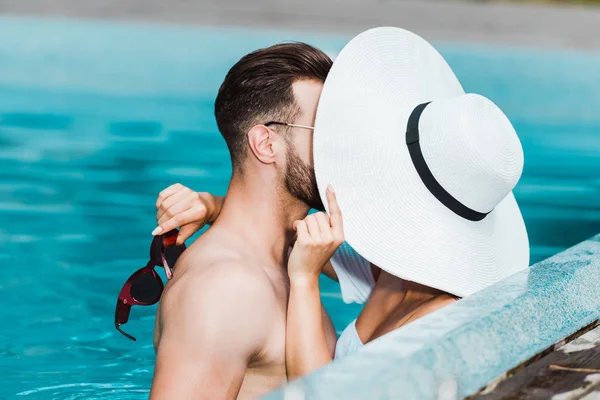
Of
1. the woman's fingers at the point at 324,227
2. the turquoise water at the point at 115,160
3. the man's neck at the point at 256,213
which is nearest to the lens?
the woman's fingers at the point at 324,227

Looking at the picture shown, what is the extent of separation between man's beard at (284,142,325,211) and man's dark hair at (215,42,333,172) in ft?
0.33

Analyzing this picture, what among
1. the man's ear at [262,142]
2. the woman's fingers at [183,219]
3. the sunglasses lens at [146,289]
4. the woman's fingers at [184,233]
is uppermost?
the man's ear at [262,142]

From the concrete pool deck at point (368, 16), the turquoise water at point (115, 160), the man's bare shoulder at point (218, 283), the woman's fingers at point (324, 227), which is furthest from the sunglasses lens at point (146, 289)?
the concrete pool deck at point (368, 16)

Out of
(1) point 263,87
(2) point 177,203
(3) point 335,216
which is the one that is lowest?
(3) point 335,216

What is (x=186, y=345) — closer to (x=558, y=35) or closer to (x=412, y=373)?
(x=412, y=373)

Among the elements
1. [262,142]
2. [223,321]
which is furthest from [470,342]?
[262,142]

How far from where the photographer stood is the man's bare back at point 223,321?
2201 millimetres

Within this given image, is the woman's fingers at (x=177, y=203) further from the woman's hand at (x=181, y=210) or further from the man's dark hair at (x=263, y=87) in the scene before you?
the man's dark hair at (x=263, y=87)

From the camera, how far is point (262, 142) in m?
2.49

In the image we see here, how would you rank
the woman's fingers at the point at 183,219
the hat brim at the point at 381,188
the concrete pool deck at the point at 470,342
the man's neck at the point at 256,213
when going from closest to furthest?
the concrete pool deck at the point at 470,342, the hat brim at the point at 381,188, the man's neck at the point at 256,213, the woman's fingers at the point at 183,219

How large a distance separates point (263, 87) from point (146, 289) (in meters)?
0.63

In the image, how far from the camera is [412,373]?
2.06 m

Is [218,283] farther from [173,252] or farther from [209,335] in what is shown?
[173,252]

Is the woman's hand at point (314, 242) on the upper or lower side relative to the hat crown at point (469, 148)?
lower
